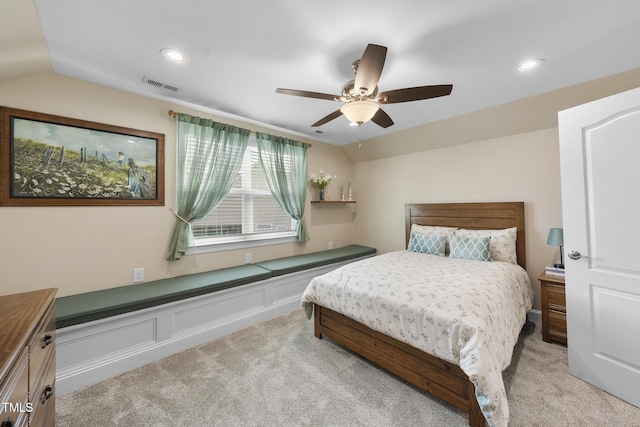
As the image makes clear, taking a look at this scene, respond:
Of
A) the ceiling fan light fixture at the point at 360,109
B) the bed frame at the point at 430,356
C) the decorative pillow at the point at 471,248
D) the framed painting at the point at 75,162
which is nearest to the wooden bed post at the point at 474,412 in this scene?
the bed frame at the point at 430,356

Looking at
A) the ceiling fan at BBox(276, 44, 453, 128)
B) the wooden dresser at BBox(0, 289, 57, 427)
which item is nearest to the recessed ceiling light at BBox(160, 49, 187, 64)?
the ceiling fan at BBox(276, 44, 453, 128)

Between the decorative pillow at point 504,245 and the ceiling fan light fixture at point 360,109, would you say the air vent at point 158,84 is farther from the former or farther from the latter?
the decorative pillow at point 504,245

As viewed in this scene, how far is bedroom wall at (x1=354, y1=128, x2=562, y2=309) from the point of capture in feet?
9.39

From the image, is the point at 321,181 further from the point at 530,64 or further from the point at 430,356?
the point at 430,356

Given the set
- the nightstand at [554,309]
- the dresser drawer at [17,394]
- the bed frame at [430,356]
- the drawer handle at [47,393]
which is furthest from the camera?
the nightstand at [554,309]

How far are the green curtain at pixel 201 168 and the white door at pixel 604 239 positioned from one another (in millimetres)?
3180

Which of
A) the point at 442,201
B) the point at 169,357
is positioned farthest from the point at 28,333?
the point at 442,201

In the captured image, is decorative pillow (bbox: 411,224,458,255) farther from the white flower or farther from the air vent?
the air vent

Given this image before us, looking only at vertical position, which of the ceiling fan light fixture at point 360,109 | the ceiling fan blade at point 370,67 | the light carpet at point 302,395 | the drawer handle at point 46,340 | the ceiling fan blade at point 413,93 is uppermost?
the ceiling fan blade at point 370,67

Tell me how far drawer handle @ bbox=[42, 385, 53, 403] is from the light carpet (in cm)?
53

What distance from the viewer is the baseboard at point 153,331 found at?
1.83 m

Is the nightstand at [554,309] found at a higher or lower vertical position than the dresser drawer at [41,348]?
lower

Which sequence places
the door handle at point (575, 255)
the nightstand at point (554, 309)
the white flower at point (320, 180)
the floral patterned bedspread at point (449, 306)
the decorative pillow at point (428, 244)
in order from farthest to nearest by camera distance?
the white flower at point (320, 180)
the decorative pillow at point (428, 244)
the nightstand at point (554, 309)
the door handle at point (575, 255)
the floral patterned bedspread at point (449, 306)

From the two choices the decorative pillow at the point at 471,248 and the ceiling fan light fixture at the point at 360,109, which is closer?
the ceiling fan light fixture at the point at 360,109
